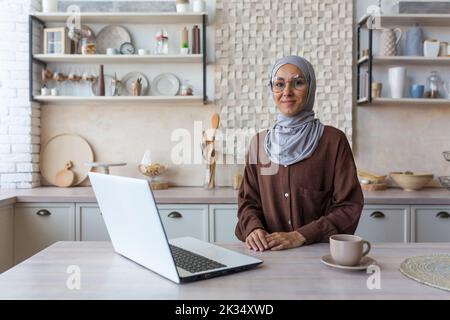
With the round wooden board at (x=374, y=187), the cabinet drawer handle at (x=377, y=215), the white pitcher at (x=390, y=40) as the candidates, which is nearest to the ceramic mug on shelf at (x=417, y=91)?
the white pitcher at (x=390, y=40)

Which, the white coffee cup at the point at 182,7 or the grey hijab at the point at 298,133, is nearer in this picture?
the grey hijab at the point at 298,133

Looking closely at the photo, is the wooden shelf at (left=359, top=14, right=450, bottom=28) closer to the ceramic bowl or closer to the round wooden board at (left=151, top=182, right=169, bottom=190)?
the ceramic bowl

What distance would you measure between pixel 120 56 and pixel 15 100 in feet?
2.77

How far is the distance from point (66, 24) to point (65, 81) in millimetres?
433

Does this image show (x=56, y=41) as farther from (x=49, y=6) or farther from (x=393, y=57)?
(x=393, y=57)

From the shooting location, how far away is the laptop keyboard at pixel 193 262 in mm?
1121

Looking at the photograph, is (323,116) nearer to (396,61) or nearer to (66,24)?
(396,61)

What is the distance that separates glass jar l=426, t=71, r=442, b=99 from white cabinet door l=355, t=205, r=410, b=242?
1.05 metres

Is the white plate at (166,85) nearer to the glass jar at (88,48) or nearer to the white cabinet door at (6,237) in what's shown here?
the glass jar at (88,48)

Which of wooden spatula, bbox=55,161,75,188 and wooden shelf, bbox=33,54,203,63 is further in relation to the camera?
wooden spatula, bbox=55,161,75,188

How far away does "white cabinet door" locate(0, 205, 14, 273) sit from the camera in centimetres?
263

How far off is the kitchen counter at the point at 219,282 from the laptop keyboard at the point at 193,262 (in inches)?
2.1

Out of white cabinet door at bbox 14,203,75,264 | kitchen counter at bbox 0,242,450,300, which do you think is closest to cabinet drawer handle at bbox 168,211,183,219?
white cabinet door at bbox 14,203,75,264

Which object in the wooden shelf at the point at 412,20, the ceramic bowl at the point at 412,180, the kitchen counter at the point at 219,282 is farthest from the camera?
the wooden shelf at the point at 412,20
